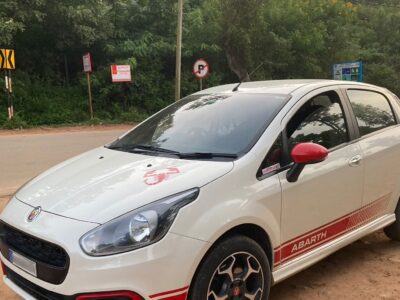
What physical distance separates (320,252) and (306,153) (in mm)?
889

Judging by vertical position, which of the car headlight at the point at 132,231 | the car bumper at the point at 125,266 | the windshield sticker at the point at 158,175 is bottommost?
the car bumper at the point at 125,266

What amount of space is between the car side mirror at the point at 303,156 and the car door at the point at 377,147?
94 centimetres

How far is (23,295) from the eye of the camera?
2986 mm

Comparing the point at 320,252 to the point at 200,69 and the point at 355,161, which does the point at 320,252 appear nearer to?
the point at 355,161

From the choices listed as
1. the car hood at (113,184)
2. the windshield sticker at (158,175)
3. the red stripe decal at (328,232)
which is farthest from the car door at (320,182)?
the windshield sticker at (158,175)

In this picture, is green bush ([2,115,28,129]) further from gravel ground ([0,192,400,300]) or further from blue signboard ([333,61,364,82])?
gravel ground ([0,192,400,300])

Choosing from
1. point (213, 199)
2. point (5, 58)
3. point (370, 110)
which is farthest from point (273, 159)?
point (5, 58)

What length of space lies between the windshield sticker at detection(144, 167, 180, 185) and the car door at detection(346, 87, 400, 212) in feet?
5.95

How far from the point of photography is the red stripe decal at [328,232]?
3.44 meters

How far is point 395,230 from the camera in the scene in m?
4.80

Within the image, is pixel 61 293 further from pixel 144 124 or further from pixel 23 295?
pixel 144 124

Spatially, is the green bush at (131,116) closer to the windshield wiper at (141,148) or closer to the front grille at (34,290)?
the windshield wiper at (141,148)

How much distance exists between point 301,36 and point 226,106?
21000 millimetres

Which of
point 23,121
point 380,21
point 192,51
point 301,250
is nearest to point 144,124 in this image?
point 301,250
